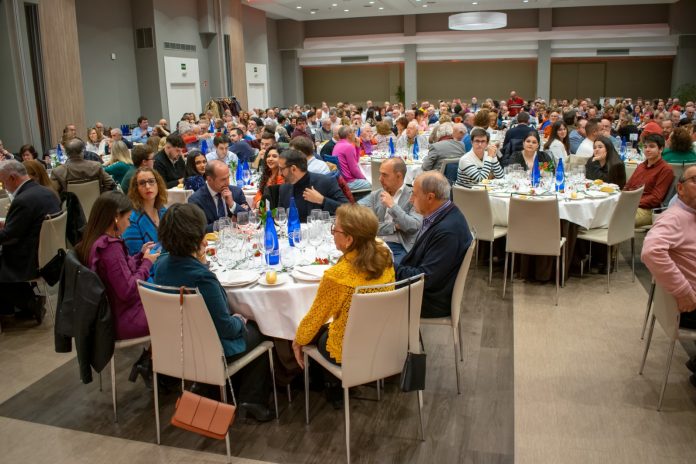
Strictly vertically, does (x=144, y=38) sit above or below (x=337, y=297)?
above

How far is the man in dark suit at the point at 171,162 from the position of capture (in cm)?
703

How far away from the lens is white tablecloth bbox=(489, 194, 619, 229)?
5.58 metres

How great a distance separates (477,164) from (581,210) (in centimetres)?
129

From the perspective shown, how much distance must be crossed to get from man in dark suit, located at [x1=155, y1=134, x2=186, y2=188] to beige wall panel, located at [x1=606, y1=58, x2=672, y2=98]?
74.4 feet

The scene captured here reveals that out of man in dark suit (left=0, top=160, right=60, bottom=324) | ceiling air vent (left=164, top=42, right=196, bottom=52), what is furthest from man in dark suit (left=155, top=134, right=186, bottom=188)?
ceiling air vent (left=164, top=42, right=196, bottom=52)

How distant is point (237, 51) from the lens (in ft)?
60.8

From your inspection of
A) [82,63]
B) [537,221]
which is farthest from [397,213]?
[82,63]

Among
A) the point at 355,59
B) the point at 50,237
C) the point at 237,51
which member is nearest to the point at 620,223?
the point at 50,237

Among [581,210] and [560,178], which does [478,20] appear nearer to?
[560,178]

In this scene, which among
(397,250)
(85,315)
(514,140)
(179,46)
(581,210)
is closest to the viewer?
(85,315)

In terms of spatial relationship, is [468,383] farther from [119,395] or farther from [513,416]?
[119,395]

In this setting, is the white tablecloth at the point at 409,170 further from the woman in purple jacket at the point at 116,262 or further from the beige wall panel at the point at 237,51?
the beige wall panel at the point at 237,51

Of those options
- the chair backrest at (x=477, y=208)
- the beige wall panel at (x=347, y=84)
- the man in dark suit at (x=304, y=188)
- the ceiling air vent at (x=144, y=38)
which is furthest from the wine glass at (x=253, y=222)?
the beige wall panel at (x=347, y=84)

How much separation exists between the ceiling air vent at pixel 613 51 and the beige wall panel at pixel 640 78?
228 centimetres
